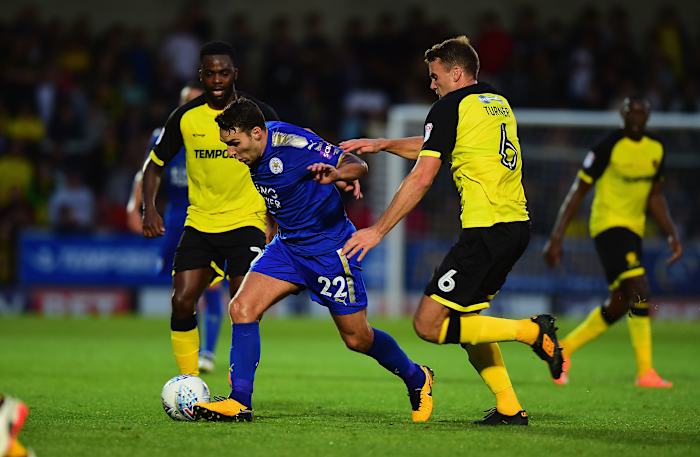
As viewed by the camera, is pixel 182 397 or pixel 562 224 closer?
pixel 182 397

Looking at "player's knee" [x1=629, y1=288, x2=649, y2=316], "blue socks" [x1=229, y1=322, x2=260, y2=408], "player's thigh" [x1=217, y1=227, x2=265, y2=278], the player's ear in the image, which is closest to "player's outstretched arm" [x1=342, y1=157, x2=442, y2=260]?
the player's ear

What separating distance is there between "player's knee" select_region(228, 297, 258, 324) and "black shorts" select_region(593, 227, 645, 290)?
417 cm

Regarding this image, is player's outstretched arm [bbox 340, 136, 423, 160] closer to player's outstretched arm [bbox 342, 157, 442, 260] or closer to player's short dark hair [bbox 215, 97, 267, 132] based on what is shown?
player's outstretched arm [bbox 342, 157, 442, 260]

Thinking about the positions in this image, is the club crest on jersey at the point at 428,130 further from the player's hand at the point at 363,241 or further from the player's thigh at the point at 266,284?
the player's thigh at the point at 266,284

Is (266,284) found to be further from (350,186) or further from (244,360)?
(350,186)

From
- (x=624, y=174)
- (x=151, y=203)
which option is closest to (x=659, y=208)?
(x=624, y=174)

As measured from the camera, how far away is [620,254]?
9.81 meters

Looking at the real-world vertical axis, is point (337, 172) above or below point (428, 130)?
below

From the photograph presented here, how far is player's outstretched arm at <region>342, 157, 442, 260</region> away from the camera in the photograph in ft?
20.0

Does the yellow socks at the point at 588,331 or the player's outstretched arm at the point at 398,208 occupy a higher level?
the player's outstretched arm at the point at 398,208

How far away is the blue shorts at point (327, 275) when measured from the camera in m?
6.77

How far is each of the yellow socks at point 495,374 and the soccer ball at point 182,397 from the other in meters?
1.59

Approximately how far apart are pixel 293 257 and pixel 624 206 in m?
4.07

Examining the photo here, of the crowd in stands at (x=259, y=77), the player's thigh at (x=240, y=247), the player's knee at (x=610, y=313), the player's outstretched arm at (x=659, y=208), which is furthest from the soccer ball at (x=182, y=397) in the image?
the crowd in stands at (x=259, y=77)
